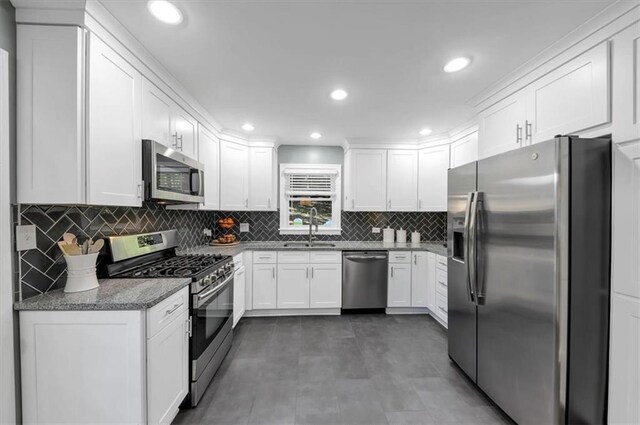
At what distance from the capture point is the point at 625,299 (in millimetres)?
1264

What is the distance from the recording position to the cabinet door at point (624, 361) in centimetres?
121

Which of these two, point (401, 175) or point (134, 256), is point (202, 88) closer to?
point (134, 256)

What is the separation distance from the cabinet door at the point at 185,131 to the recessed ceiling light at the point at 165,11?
0.85 metres

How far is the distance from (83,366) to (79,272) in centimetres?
50

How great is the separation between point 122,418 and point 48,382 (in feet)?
1.33

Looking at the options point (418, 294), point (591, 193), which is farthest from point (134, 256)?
point (418, 294)

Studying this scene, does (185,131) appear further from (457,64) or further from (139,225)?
(457,64)

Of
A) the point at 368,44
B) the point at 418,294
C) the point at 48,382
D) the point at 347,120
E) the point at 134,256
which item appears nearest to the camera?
the point at 48,382

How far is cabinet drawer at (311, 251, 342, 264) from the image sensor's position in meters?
3.30

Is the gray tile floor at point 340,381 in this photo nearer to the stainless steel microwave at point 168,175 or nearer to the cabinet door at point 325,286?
the cabinet door at point 325,286

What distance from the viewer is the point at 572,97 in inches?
60.1

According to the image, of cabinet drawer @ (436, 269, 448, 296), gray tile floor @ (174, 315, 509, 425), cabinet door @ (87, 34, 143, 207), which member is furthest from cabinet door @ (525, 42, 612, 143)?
cabinet door @ (87, 34, 143, 207)

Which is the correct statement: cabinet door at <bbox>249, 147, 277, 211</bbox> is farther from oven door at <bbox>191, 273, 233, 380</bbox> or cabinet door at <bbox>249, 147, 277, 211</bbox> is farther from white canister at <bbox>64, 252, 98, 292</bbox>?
white canister at <bbox>64, 252, 98, 292</bbox>

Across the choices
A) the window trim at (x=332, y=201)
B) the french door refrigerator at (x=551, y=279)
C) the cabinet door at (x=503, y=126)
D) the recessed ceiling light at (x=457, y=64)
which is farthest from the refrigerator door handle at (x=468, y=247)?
the window trim at (x=332, y=201)
